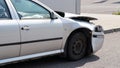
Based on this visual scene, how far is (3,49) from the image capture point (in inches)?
229

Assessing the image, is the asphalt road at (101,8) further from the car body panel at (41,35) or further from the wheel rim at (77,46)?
the car body panel at (41,35)

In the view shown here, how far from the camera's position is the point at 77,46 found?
723 cm

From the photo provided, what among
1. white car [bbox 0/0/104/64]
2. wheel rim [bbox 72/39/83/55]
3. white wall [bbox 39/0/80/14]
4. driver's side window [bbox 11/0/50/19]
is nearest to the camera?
white car [bbox 0/0/104/64]

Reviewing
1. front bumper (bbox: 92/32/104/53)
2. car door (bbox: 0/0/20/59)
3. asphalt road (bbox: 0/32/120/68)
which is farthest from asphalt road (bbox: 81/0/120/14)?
car door (bbox: 0/0/20/59)

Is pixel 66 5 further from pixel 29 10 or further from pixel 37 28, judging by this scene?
pixel 37 28

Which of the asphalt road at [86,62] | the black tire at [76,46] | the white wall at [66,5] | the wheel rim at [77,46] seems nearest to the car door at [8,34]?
the asphalt road at [86,62]

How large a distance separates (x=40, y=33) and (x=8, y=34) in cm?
75

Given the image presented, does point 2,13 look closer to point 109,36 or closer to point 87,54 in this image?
point 87,54

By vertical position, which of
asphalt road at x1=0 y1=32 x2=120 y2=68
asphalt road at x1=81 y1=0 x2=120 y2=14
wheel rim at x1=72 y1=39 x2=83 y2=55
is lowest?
asphalt road at x1=0 y1=32 x2=120 y2=68

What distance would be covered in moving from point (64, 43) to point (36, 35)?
33.0 inches

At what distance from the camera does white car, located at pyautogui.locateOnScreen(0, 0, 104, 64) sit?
19.5 feet

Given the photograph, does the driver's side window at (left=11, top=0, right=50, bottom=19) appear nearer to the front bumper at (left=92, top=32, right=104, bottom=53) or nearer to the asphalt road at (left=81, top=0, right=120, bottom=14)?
the front bumper at (left=92, top=32, right=104, bottom=53)

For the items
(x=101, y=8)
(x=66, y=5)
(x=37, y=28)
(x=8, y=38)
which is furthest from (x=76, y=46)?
(x=101, y=8)

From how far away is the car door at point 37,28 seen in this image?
243 inches
